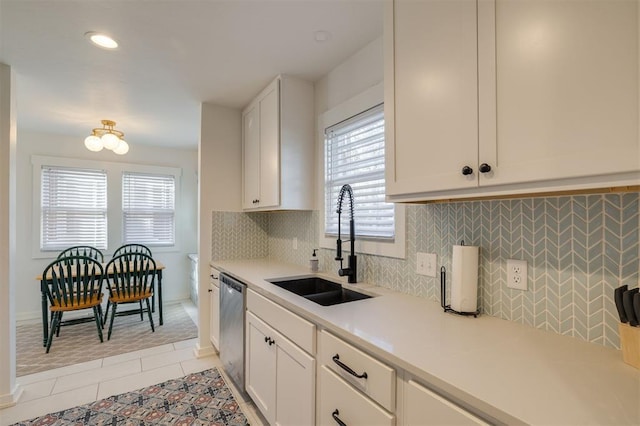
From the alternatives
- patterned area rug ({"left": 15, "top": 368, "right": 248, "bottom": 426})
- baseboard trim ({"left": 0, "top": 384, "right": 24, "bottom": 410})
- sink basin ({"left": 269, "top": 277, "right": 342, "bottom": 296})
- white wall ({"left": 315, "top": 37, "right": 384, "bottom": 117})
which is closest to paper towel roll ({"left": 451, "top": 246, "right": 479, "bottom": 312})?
sink basin ({"left": 269, "top": 277, "right": 342, "bottom": 296})

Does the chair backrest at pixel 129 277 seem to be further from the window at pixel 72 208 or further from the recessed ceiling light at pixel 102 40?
the recessed ceiling light at pixel 102 40

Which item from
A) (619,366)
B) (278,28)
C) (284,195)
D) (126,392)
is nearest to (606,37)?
(619,366)

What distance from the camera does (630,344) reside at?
0.85 meters

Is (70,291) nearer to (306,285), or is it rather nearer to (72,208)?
(72,208)

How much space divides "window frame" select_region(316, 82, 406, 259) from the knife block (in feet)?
3.06

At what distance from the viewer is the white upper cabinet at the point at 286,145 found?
239 cm

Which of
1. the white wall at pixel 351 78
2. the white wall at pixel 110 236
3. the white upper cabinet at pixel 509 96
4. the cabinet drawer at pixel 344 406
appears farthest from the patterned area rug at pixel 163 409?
the white wall at pixel 110 236

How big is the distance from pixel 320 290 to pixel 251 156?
146 centimetres

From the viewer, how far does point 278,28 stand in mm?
1813

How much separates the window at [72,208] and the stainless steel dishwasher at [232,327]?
2901mm

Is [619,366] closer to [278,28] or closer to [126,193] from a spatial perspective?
[278,28]

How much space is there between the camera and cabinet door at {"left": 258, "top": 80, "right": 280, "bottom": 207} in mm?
2410

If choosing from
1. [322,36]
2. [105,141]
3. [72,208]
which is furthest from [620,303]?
[72,208]

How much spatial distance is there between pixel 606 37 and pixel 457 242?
0.90 metres
